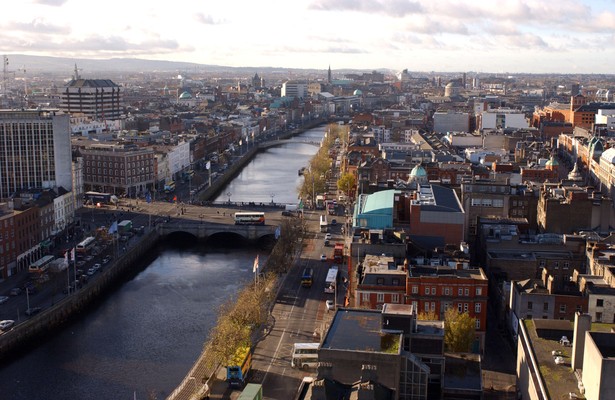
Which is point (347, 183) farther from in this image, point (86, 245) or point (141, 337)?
point (141, 337)

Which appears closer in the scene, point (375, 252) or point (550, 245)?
point (375, 252)

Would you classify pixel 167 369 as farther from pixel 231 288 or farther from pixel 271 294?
pixel 231 288

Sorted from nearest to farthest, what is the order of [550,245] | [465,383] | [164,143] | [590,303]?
[465,383]
[590,303]
[550,245]
[164,143]

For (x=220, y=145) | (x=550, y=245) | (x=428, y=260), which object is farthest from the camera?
(x=220, y=145)

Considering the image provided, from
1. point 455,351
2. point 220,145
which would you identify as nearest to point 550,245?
point 455,351

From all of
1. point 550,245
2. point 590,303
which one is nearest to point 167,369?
point 590,303

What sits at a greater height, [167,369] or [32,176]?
[32,176]

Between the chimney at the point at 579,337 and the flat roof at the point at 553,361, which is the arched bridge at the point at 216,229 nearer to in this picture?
the flat roof at the point at 553,361

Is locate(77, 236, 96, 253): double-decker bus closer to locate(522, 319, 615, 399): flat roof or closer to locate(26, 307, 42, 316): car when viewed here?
locate(26, 307, 42, 316): car
